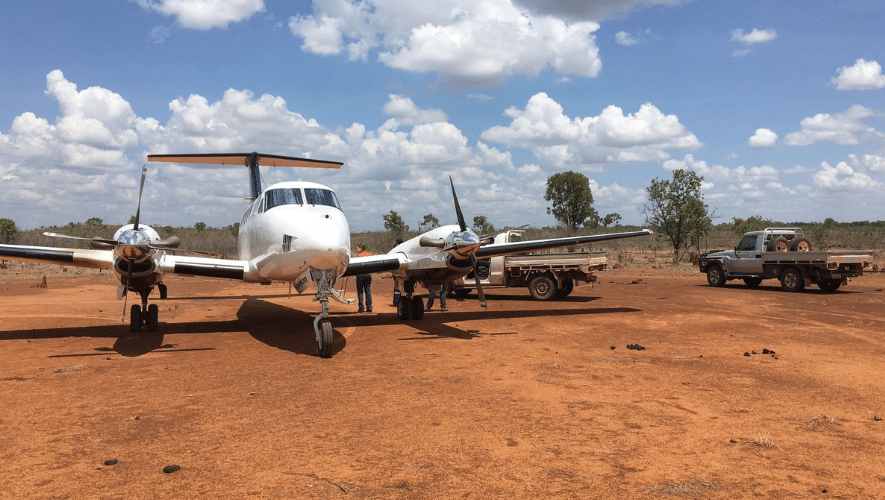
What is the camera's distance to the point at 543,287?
1939cm

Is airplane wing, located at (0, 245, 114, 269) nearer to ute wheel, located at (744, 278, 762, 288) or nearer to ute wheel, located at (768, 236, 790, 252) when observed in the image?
ute wheel, located at (768, 236, 790, 252)

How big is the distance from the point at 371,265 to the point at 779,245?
59.4ft

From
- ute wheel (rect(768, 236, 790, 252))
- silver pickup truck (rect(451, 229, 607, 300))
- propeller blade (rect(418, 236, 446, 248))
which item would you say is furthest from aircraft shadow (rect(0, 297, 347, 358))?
ute wheel (rect(768, 236, 790, 252))

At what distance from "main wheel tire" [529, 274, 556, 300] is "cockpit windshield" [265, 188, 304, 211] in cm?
1056

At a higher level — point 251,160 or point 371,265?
point 251,160

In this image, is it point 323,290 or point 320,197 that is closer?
point 323,290

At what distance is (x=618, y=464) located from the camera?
4762mm

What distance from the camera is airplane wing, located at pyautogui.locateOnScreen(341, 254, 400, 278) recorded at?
42.5 feet

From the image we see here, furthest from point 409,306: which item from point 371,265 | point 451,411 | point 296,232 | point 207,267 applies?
point 451,411

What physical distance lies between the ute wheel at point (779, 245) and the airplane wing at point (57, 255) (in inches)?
911

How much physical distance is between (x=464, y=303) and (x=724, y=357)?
1108 cm

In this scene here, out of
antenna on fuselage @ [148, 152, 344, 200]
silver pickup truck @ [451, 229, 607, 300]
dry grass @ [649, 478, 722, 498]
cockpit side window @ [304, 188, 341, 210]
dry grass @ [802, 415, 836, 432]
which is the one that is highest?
antenna on fuselage @ [148, 152, 344, 200]

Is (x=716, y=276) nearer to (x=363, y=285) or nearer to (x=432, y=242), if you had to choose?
(x=363, y=285)

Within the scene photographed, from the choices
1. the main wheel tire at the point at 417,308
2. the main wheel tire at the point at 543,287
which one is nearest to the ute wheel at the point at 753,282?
the main wheel tire at the point at 543,287
